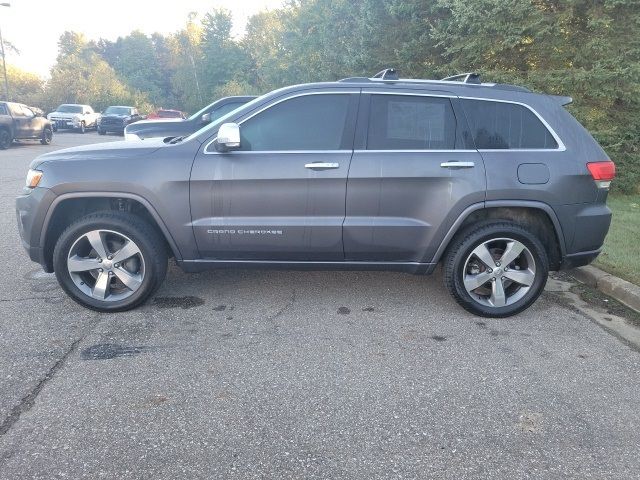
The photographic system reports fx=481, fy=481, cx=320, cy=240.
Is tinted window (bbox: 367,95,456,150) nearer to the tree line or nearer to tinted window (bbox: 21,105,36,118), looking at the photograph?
the tree line

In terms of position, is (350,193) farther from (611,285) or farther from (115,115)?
(115,115)

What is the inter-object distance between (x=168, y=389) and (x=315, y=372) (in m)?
0.90

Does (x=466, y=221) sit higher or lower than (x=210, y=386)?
higher

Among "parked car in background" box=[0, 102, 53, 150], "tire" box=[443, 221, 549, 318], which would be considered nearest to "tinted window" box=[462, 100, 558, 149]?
"tire" box=[443, 221, 549, 318]

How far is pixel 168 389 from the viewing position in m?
2.85

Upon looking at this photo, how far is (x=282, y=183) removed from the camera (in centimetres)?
374

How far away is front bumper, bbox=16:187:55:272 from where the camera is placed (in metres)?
3.80

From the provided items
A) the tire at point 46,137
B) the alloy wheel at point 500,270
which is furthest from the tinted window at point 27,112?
the alloy wheel at point 500,270

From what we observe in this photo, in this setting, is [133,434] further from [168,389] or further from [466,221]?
[466,221]

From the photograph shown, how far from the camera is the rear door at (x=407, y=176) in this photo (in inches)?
147

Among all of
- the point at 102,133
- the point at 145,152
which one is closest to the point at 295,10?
the point at 102,133

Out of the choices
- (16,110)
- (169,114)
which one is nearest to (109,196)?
(16,110)

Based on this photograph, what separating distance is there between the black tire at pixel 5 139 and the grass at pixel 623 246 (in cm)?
1928

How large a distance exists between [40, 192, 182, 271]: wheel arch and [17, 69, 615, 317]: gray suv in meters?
0.02
